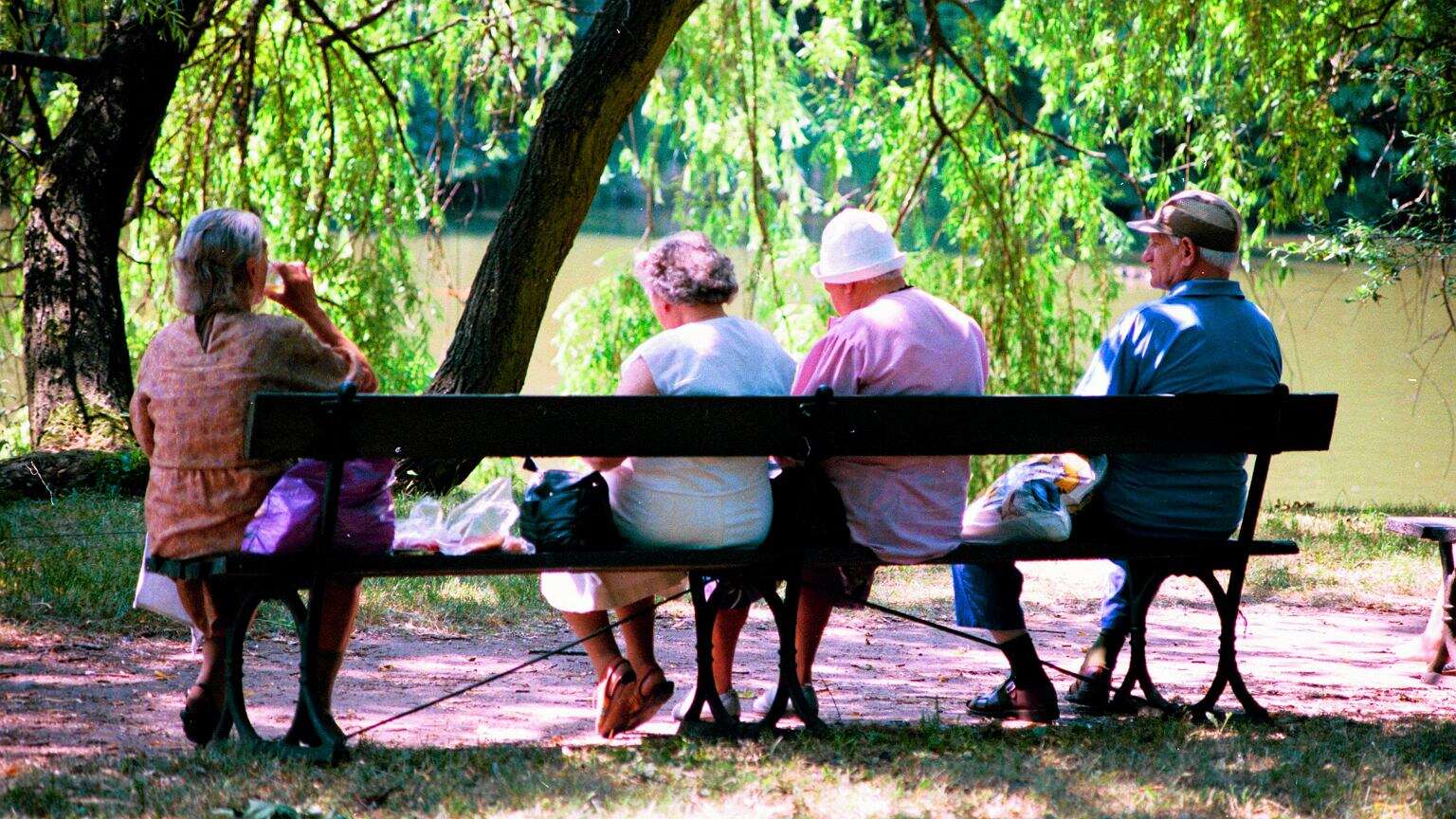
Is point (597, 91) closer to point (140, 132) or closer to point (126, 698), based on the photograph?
point (140, 132)

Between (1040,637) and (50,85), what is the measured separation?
31.9 feet

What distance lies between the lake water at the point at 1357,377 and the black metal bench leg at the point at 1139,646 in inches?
171

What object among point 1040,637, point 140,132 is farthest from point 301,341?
point 140,132

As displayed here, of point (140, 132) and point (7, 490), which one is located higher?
point (140, 132)

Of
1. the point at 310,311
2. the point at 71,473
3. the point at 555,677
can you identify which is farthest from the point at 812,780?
the point at 71,473

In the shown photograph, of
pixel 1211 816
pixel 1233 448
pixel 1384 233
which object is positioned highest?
pixel 1384 233

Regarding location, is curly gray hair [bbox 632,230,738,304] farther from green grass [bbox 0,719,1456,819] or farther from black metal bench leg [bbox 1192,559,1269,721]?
black metal bench leg [bbox 1192,559,1269,721]

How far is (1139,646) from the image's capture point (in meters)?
4.21

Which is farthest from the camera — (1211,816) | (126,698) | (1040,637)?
(1040,637)

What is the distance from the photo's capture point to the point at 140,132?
775 centimetres

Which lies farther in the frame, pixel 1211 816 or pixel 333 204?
pixel 333 204

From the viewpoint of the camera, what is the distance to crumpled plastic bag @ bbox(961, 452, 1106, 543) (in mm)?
4000

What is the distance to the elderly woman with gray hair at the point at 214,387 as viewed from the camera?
3572 mm

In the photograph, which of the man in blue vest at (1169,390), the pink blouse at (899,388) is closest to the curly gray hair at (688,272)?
the pink blouse at (899,388)
